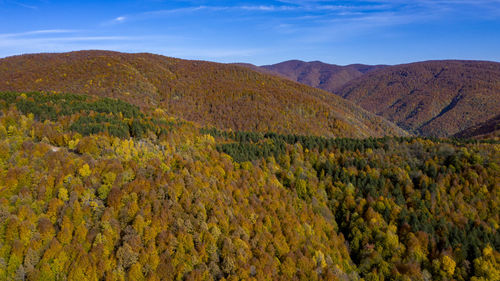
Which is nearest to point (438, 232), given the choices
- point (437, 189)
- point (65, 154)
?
point (437, 189)

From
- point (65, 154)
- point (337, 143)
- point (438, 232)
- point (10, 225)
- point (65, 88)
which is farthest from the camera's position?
point (65, 88)

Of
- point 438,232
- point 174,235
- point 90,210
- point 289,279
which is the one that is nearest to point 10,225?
point 90,210

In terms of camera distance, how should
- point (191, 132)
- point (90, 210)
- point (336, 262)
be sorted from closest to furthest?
1. point (90, 210)
2. point (336, 262)
3. point (191, 132)

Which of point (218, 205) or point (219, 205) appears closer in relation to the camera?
point (219, 205)

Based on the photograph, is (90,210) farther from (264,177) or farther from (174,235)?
(264,177)

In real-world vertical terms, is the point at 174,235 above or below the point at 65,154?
below

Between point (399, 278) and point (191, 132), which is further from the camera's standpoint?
point (191, 132)

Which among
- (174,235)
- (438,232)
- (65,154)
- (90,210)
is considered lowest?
(438,232)

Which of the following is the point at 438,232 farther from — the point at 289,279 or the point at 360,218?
the point at 289,279
